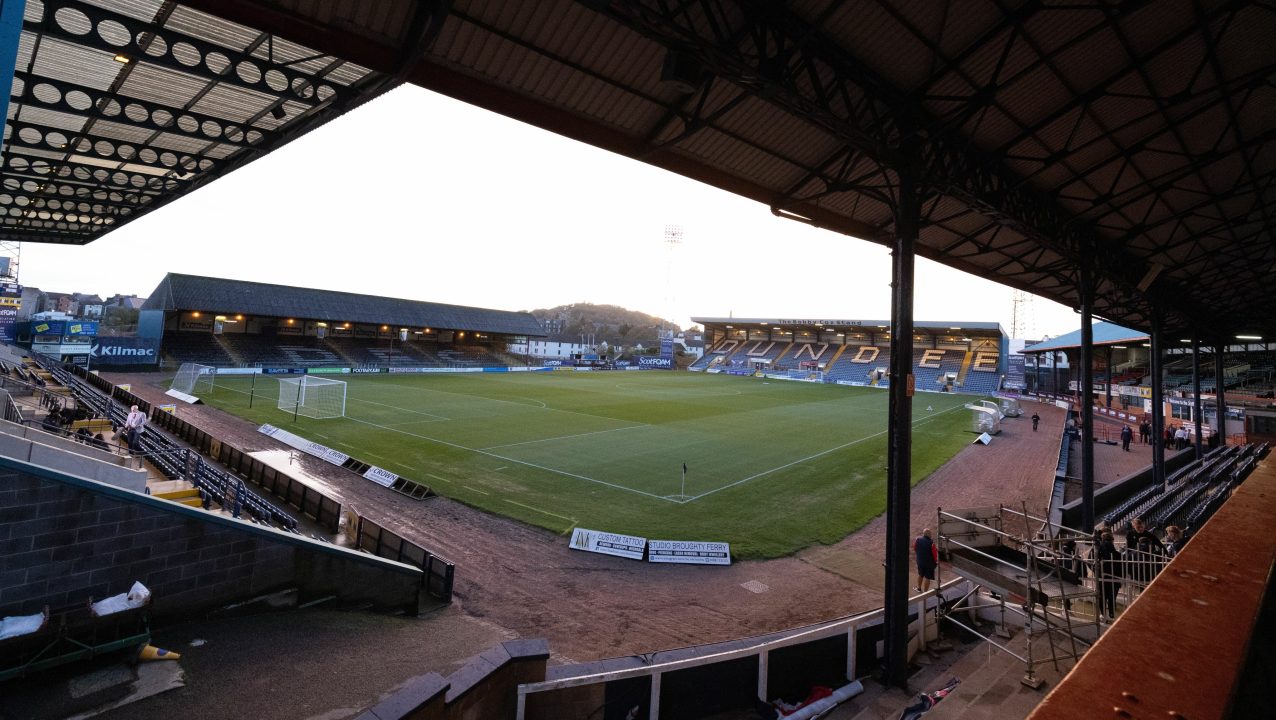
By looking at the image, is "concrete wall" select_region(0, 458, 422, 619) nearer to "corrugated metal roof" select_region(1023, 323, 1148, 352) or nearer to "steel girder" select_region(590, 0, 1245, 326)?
"steel girder" select_region(590, 0, 1245, 326)

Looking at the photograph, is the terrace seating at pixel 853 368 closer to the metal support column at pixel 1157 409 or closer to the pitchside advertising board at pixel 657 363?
the pitchside advertising board at pixel 657 363

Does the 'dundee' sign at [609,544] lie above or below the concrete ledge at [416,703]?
below

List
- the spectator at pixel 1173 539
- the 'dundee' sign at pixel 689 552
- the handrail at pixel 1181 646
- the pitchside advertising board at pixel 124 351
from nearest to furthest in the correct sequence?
the handrail at pixel 1181 646, the spectator at pixel 1173 539, the 'dundee' sign at pixel 689 552, the pitchside advertising board at pixel 124 351

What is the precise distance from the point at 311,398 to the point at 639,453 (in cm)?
2008

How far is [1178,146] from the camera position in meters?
10.4

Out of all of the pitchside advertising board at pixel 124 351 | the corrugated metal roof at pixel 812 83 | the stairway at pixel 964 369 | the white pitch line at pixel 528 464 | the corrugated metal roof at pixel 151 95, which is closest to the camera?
the corrugated metal roof at pixel 812 83

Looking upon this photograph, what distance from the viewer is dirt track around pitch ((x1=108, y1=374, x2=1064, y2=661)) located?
970 cm

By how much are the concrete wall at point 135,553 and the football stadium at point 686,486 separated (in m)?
0.04

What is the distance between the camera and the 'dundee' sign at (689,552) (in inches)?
508

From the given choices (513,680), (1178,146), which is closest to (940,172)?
(1178,146)

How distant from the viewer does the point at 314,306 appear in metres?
57.1

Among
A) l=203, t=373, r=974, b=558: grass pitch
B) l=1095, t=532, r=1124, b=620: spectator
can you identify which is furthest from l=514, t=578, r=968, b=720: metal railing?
l=203, t=373, r=974, b=558: grass pitch

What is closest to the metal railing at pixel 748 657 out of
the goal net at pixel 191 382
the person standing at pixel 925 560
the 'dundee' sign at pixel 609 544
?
the person standing at pixel 925 560

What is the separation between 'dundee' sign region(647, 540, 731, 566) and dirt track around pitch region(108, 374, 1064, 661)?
0.27m
